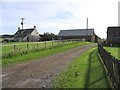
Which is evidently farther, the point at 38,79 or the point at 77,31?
the point at 77,31

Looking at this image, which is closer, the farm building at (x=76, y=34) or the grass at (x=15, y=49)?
the grass at (x=15, y=49)

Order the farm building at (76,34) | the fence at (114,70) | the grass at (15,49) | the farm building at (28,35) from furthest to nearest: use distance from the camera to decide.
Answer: the farm building at (28,35) < the farm building at (76,34) < the grass at (15,49) < the fence at (114,70)

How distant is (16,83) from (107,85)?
4037 millimetres

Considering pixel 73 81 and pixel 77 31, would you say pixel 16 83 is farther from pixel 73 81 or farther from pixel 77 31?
pixel 77 31

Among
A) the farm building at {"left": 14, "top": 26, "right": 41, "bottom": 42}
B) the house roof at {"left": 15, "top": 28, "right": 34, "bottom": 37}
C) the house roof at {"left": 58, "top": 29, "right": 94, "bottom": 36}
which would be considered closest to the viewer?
the farm building at {"left": 14, "top": 26, "right": 41, "bottom": 42}

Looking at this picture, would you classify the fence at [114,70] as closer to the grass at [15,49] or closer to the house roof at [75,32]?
the grass at [15,49]

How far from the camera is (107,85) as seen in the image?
10156 millimetres

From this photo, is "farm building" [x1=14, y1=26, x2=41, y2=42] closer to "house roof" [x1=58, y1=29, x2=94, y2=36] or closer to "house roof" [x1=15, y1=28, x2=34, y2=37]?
"house roof" [x1=15, y1=28, x2=34, y2=37]

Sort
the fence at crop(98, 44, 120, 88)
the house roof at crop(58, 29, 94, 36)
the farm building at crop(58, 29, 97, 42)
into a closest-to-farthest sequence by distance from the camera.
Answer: the fence at crop(98, 44, 120, 88)
the farm building at crop(58, 29, 97, 42)
the house roof at crop(58, 29, 94, 36)

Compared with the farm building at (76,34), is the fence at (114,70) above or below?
below

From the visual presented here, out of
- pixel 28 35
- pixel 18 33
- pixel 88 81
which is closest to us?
pixel 88 81

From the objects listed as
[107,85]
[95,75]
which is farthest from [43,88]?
[95,75]

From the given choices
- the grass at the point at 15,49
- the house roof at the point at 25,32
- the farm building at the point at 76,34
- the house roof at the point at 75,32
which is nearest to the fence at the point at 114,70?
Result: the grass at the point at 15,49

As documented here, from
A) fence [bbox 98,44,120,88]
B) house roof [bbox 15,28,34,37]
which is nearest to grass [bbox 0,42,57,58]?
fence [bbox 98,44,120,88]
